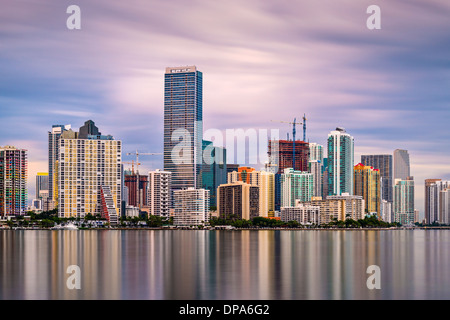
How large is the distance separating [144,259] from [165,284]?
27.4 metres

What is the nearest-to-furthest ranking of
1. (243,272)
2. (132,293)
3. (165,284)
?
(132,293) < (165,284) < (243,272)

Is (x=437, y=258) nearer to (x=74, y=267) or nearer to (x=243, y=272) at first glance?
(x=243, y=272)

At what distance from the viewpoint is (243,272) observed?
230 feet

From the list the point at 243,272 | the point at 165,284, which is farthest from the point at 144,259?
the point at 165,284

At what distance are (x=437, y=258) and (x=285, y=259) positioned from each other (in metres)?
22.9

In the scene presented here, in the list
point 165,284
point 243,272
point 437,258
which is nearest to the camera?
point 165,284
